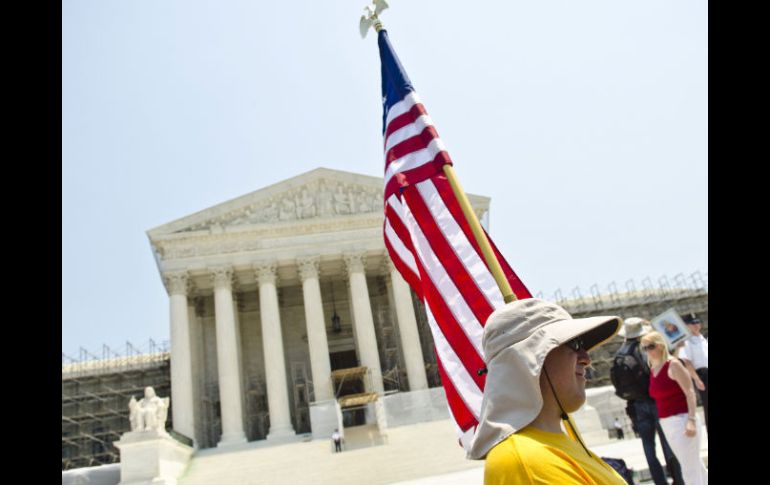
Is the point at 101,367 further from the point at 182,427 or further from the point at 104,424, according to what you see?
the point at 182,427

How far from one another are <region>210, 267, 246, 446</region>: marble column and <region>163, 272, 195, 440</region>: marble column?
166 cm

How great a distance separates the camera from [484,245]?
4.90m

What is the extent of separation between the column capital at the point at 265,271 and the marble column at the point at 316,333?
1566 millimetres

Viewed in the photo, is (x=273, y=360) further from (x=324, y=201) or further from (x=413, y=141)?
(x=413, y=141)

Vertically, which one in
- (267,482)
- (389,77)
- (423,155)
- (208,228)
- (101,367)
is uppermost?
(208,228)

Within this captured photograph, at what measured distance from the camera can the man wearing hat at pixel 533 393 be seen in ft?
8.63

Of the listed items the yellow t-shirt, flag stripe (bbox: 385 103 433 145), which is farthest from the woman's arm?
the yellow t-shirt

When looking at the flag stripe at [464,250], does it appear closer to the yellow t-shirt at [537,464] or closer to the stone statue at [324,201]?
the yellow t-shirt at [537,464]

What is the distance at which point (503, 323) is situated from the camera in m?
3.09

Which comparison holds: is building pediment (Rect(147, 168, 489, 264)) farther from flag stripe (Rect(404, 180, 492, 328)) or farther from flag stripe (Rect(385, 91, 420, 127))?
flag stripe (Rect(404, 180, 492, 328))

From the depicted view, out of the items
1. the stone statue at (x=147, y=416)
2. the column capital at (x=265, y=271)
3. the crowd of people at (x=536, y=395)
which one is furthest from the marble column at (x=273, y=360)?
the crowd of people at (x=536, y=395)

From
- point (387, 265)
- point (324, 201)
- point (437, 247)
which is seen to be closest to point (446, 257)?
point (437, 247)
